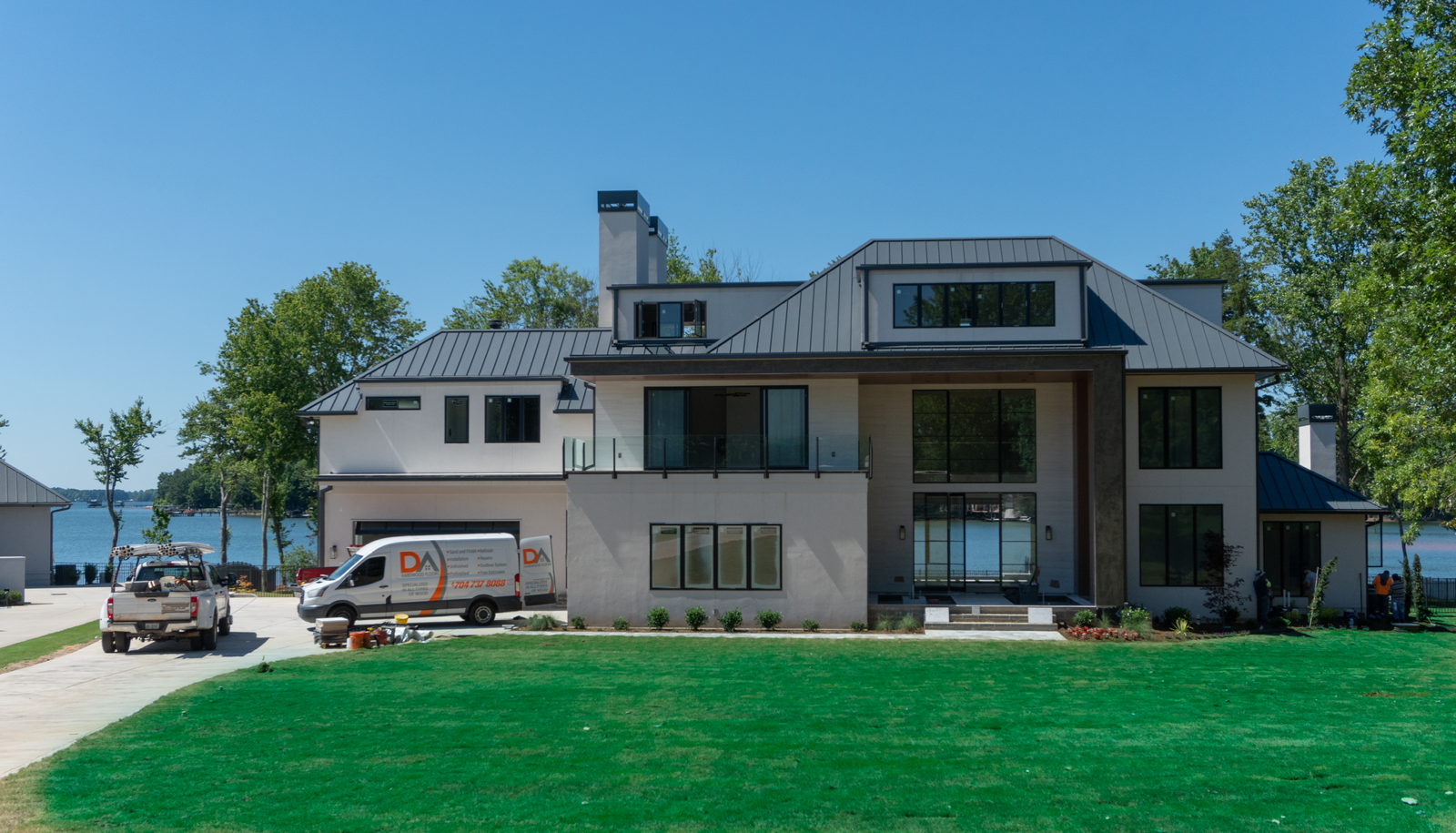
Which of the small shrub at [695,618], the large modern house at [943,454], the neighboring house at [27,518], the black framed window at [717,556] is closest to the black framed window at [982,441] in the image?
the large modern house at [943,454]

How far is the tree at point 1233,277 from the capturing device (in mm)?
49406

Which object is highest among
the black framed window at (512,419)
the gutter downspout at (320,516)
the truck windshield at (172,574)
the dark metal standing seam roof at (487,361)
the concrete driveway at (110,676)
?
the dark metal standing seam roof at (487,361)

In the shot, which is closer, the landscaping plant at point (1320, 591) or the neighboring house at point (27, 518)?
the landscaping plant at point (1320, 591)

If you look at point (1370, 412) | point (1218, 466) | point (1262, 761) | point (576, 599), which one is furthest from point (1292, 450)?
point (1262, 761)

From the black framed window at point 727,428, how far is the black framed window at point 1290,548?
12701 mm

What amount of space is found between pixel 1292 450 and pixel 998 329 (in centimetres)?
3555

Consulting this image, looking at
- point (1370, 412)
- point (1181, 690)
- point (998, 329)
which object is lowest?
point (1181, 690)

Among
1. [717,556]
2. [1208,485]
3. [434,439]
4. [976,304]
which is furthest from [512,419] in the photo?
[1208,485]

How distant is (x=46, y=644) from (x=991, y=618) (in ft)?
73.6

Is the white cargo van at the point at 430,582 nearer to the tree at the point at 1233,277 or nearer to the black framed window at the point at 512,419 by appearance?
the black framed window at the point at 512,419

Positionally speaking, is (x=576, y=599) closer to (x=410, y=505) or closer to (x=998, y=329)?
(x=410, y=505)

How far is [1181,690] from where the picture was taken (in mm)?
16625

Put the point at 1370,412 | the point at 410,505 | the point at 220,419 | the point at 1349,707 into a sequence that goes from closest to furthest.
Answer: the point at 1349,707, the point at 1370,412, the point at 410,505, the point at 220,419

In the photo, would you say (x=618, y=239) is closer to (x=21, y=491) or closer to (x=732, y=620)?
(x=732, y=620)
